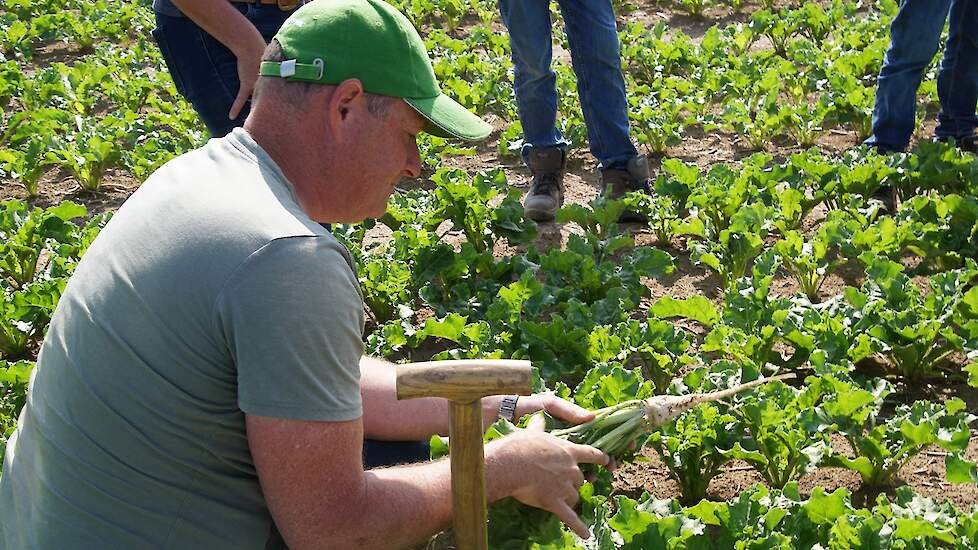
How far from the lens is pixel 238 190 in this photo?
94.3 inches

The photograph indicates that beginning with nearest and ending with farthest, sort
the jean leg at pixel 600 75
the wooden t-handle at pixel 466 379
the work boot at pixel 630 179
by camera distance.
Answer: the wooden t-handle at pixel 466 379 → the jean leg at pixel 600 75 → the work boot at pixel 630 179

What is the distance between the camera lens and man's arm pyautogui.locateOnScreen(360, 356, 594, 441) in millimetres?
3285

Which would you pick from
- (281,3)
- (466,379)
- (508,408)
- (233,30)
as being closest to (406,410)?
(508,408)

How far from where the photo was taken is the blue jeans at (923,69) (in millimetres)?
5961

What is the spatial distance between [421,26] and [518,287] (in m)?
7.44

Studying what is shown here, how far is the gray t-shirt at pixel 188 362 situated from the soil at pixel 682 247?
1.85 m

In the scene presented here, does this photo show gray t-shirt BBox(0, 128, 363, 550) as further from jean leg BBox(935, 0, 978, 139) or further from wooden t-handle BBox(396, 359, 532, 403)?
jean leg BBox(935, 0, 978, 139)

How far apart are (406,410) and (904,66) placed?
3959mm

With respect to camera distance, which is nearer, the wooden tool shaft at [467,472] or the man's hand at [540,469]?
the wooden tool shaft at [467,472]

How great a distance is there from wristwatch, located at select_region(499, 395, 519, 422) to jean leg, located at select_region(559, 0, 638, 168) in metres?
3.03

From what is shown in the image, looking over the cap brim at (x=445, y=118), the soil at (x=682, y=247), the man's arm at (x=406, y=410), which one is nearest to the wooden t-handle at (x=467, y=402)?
the cap brim at (x=445, y=118)

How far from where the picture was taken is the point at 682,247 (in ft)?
19.4

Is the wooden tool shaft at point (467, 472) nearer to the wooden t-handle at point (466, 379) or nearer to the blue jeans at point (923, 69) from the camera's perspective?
the wooden t-handle at point (466, 379)

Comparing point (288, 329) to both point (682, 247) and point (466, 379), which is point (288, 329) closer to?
point (466, 379)
